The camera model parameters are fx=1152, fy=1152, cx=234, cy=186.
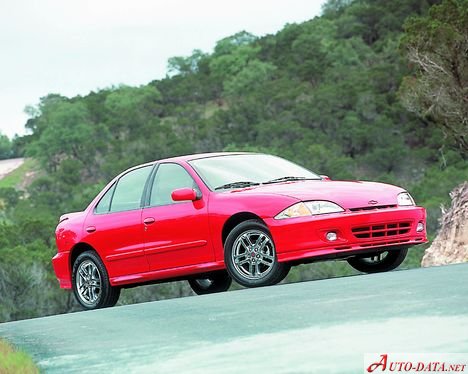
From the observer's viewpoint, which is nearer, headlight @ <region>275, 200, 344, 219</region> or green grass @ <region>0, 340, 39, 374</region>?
green grass @ <region>0, 340, 39, 374</region>

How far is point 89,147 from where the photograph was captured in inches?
5512

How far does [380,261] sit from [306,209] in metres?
1.98

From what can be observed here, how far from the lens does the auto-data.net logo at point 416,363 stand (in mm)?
5398

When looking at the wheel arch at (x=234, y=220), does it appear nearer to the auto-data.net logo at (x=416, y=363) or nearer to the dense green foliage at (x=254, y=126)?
the auto-data.net logo at (x=416, y=363)

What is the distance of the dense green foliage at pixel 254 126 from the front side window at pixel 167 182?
60405 mm

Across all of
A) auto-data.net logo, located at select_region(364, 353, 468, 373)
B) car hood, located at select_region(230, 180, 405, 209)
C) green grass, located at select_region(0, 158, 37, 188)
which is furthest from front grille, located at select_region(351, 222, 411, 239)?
green grass, located at select_region(0, 158, 37, 188)

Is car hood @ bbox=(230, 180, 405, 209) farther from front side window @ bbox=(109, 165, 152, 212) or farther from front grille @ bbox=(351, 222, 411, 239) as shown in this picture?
front side window @ bbox=(109, 165, 152, 212)

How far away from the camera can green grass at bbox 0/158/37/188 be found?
525 feet

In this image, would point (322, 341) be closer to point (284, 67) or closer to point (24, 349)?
point (24, 349)

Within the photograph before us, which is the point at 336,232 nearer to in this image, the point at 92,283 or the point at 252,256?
the point at 252,256

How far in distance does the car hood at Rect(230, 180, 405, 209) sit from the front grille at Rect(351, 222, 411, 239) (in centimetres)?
21

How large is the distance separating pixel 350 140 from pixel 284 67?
36.7 meters

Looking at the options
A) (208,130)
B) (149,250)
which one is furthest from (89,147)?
(149,250)

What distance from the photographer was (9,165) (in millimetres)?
176750
